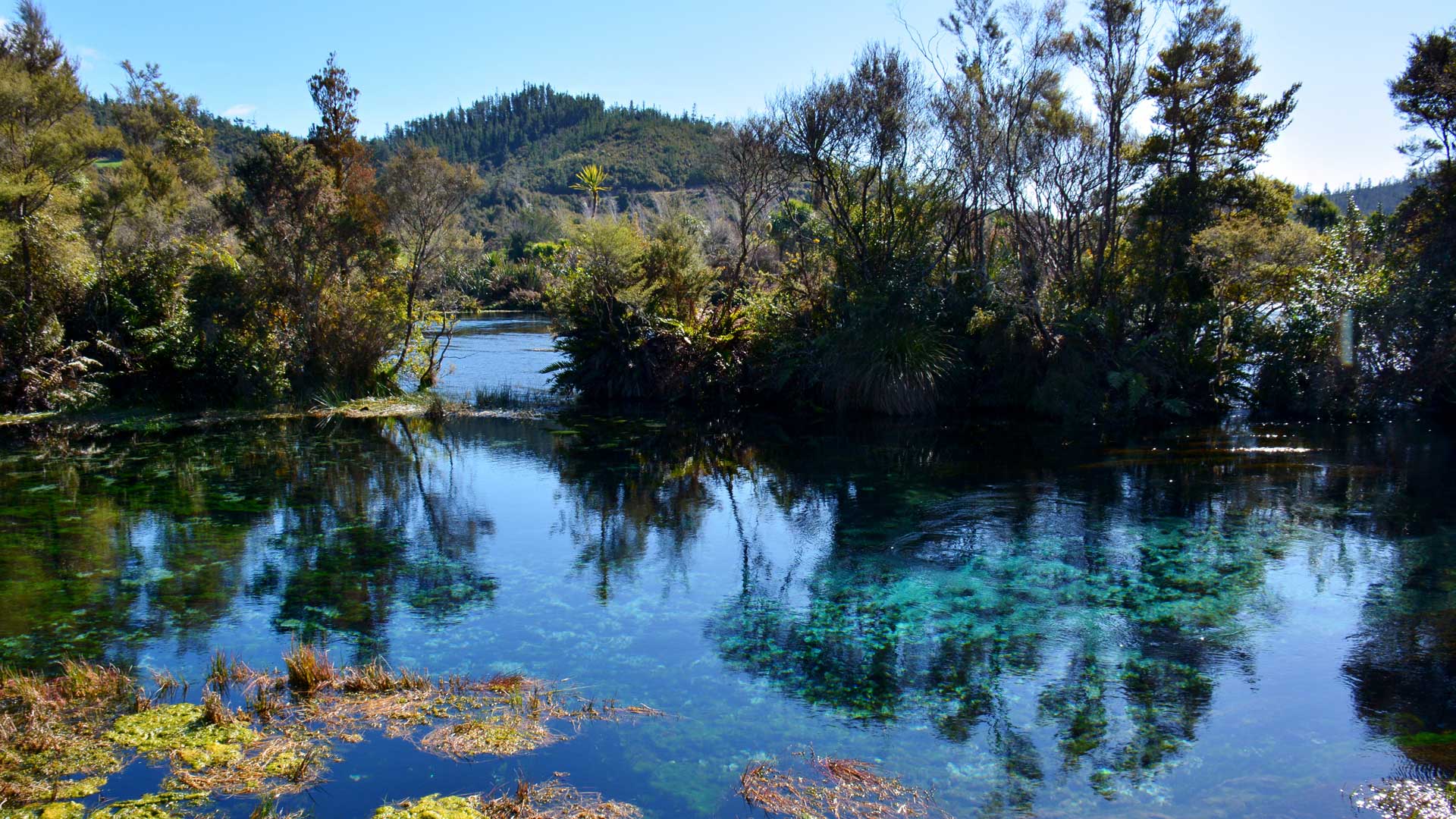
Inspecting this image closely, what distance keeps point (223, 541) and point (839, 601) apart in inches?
275

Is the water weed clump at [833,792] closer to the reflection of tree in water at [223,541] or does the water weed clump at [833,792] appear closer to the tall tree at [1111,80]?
the reflection of tree in water at [223,541]

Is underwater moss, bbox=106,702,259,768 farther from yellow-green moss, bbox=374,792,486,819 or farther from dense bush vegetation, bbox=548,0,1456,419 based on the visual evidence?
dense bush vegetation, bbox=548,0,1456,419

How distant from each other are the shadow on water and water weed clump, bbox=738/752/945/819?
0.19m

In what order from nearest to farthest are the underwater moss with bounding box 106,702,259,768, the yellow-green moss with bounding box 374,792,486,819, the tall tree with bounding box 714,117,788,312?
the yellow-green moss with bounding box 374,792,486,819, the underwater moss with bounding box 106,702,259,768, the tall tree with bounding box 714,117,788,312

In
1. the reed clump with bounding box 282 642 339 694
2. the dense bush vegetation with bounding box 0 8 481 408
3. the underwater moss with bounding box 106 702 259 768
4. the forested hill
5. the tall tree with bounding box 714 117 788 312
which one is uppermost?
the forested hill

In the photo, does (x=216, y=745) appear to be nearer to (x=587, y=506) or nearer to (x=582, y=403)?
(x=587, y=506)

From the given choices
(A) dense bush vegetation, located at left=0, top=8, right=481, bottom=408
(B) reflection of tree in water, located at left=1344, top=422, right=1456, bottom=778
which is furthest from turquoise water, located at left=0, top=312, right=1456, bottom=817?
(A) dense bush vegetation, located at left=0, top=8, right=481, bottom=408

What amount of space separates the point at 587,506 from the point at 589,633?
4718 millimetres

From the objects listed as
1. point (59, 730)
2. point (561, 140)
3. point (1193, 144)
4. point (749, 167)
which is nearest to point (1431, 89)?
point (1193, 144)

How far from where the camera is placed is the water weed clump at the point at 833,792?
4.97 m

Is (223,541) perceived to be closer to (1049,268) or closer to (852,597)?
(852,597)

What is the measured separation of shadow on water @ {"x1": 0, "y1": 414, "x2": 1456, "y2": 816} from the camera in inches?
223

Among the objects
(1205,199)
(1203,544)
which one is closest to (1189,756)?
(1203,544)

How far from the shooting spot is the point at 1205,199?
19312 millimetres
